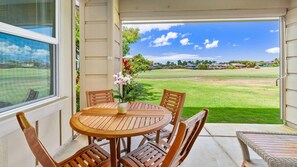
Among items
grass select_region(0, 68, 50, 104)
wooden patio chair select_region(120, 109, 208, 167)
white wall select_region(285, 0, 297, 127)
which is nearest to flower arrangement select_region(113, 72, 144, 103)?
wooden patio chair select_region(120, 109, 208, 167)

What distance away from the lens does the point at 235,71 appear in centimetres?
518

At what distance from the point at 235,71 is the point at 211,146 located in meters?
3.24

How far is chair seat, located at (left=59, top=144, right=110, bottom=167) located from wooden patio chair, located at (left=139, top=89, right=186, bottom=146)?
0.69m

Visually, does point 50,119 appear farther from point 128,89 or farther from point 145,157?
point 145,157

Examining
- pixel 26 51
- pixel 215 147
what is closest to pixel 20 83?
pixel 26 51

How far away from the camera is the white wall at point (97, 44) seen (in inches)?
125

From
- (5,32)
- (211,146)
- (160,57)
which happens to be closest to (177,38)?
(160,57)

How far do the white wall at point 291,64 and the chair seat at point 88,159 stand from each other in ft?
12.3

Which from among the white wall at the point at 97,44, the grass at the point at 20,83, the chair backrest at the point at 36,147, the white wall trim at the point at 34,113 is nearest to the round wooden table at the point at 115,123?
the chair backrest at the point at 36,147

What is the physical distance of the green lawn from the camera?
4.99m

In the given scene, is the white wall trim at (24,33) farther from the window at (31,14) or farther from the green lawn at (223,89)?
the green lawn at (223,89)

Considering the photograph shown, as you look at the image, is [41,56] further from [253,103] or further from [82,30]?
[253,103]

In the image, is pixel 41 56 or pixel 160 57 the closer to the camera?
pixel 41 56

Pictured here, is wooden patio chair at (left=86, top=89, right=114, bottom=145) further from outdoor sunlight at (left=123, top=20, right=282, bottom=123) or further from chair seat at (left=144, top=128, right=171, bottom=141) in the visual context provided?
outdoor sunlight at (left=123, top=20, right=282, bottom=123)
